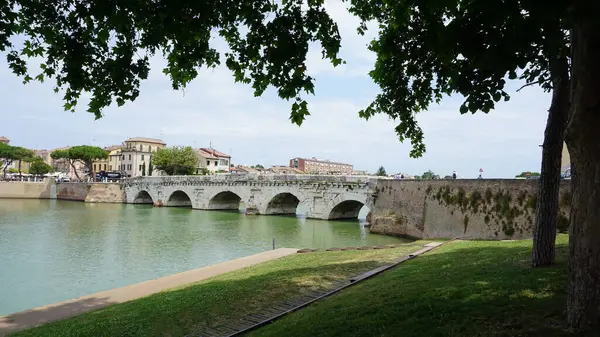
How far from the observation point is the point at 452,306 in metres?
6.68

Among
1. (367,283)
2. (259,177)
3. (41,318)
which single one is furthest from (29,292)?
(259,177)

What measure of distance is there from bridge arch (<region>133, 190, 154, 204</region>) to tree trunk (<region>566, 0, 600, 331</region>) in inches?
2520

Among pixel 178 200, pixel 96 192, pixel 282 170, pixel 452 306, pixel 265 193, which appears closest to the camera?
pixel 452 306

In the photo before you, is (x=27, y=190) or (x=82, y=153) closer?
(x=27, y=190)

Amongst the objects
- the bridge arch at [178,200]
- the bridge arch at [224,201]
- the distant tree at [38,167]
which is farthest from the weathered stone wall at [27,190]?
the bridge arch at [224,201]

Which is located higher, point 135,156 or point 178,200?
point 135,156

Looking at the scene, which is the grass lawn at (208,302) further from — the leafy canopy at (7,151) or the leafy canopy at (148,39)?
the leafy canopy at (7,151)

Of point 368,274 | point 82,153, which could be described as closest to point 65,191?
point 82,153

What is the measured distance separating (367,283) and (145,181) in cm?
5565

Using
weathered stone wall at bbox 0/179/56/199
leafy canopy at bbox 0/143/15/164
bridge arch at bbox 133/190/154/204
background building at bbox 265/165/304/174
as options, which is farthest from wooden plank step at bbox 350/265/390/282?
background building at bbox 265/165/304/174

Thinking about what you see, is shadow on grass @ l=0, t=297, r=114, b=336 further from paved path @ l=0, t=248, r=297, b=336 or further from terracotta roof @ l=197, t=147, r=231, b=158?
terracotta roof @ l=197, t=147, r=231, b=158

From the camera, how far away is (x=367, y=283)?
10797mm

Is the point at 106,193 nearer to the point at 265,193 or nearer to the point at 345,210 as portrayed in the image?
the point at 265,193

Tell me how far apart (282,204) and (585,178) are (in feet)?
141
